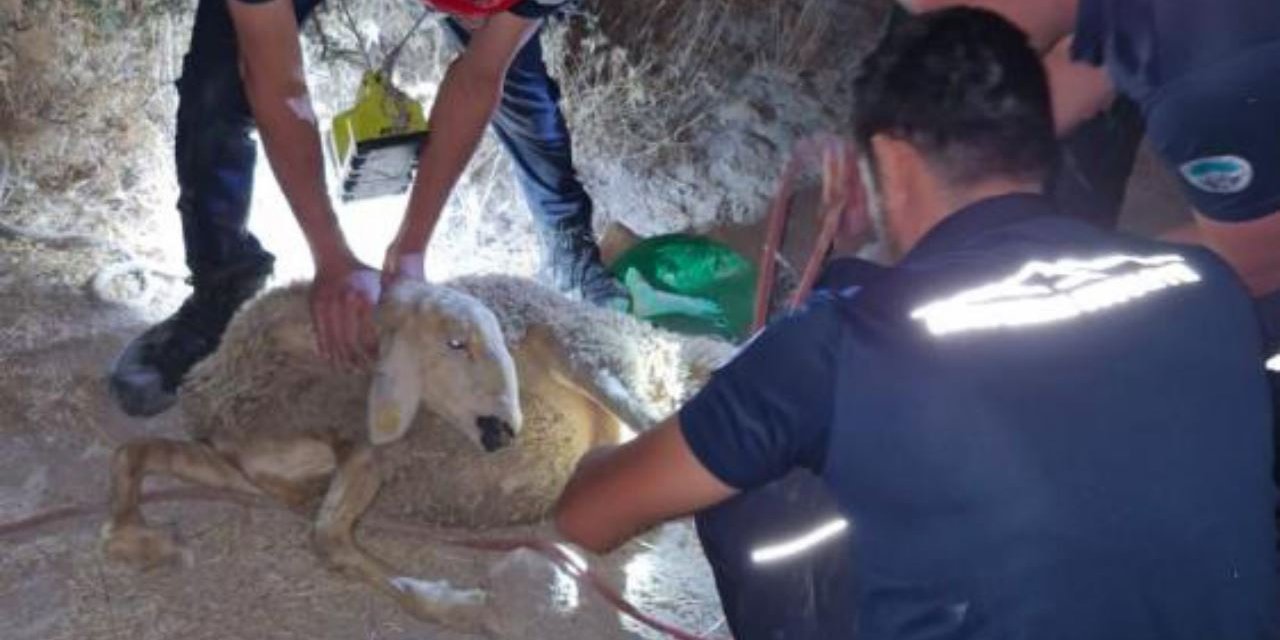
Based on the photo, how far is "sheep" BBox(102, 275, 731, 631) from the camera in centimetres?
252

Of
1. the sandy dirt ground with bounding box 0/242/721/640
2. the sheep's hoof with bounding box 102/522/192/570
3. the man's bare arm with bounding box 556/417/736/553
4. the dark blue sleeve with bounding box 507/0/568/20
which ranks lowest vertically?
the sandy dirt ground with bounding box 0/242/721/640

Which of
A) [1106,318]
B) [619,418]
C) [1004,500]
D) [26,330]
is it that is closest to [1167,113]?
[1106,318]

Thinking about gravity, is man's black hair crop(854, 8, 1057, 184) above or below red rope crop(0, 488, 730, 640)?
above

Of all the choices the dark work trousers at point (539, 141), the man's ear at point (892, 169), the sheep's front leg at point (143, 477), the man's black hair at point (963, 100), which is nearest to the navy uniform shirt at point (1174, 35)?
the man's black hair at point (963, 100)

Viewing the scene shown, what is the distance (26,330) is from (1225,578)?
2.88 m

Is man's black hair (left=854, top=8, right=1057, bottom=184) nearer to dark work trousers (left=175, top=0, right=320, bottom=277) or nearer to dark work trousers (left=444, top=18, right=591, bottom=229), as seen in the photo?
dark work trousers (left=175, top=0, right=320, bottom=277)

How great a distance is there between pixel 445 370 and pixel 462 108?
2.14 feet

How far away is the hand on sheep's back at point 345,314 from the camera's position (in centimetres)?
263

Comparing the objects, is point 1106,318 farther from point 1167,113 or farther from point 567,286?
point 567,286

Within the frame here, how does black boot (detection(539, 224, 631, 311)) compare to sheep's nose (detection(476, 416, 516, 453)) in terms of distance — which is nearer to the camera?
sheep's nose (detection(476, 416, 516, 453))

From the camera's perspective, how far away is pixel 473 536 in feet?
8.84

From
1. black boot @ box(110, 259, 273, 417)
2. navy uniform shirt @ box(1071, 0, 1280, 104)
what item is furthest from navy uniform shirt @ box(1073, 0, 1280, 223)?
black boot @ box(110, 259, 273, 417)

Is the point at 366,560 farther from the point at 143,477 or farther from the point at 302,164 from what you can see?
the point at 302,164

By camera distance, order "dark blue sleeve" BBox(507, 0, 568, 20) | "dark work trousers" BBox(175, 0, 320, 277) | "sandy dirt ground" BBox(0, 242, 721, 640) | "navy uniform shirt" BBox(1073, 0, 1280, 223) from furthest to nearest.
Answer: "dark work trousers" BBox(175, 0, 320, 277), "dark blue sleeve" BBox(507, 0, 568, 20), "sandy dirt ground" BBox(0, 242, 721, 640), "navy uniform shirt" BBox(1073, 0, 1280, 223)
